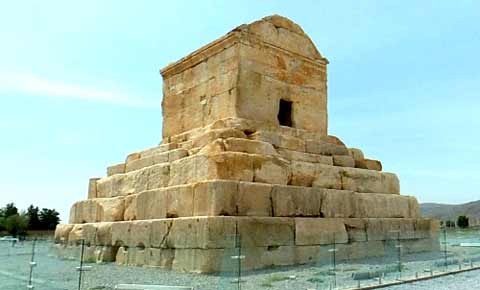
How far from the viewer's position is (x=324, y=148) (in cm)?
1202

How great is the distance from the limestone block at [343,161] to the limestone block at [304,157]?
23cm

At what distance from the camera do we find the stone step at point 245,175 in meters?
9.30

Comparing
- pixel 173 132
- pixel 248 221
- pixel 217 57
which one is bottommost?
pixel 248 221

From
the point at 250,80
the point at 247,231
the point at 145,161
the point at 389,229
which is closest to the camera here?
the point at 247,231

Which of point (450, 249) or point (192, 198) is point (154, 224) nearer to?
point (192, 198)

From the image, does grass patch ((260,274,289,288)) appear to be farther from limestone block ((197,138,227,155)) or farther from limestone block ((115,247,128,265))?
limestone block ((115,247,128,265))

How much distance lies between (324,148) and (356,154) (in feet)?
4.49

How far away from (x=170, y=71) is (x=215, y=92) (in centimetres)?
240

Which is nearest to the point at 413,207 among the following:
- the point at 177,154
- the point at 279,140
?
the point at 279,140

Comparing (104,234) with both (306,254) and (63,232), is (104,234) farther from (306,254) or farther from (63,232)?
(306,254)

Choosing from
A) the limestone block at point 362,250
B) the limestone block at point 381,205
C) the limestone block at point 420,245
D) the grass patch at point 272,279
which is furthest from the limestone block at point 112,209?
the limestone block at point 420,245

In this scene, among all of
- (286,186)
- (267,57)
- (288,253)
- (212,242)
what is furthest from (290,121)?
(212,242)

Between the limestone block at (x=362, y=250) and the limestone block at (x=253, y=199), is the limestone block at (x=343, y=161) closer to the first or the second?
the limestone block at (x=362, y=250)

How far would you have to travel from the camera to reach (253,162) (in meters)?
9.56
